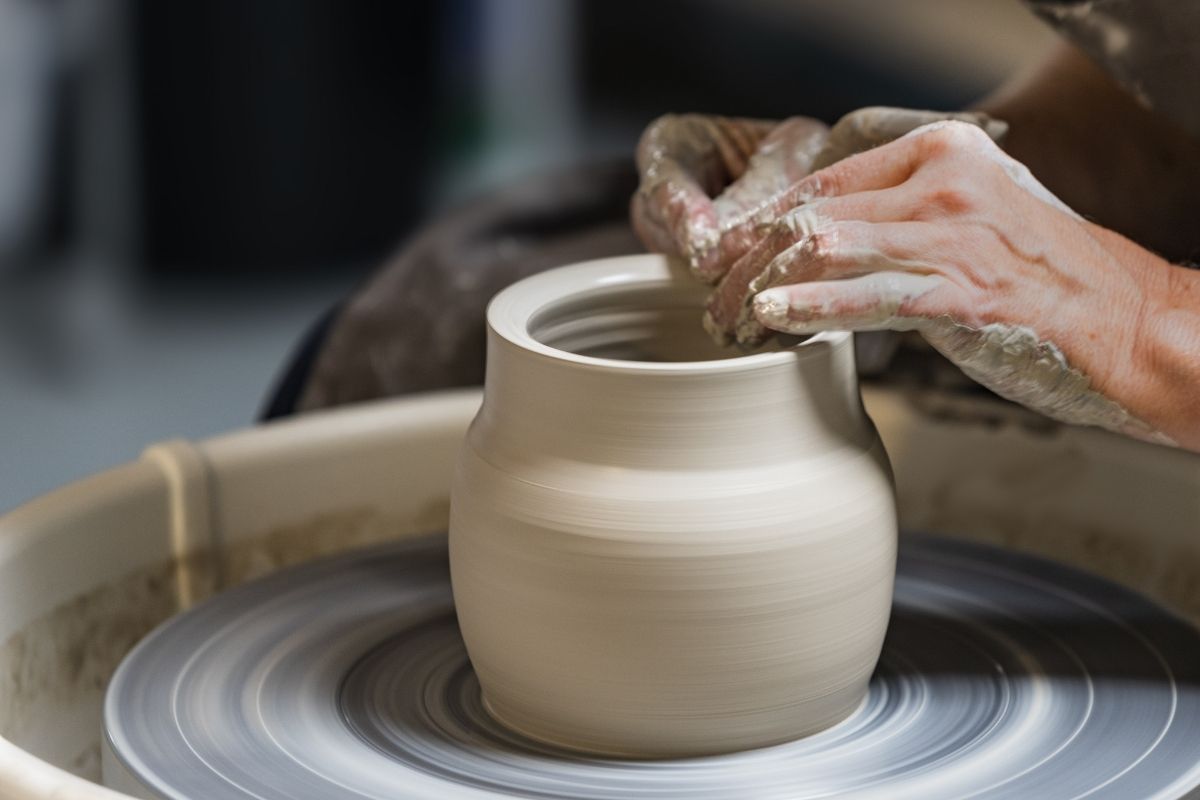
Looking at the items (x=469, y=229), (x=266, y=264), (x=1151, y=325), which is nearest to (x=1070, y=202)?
(x=1151, y=325)

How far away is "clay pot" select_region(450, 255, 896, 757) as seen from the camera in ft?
3.32

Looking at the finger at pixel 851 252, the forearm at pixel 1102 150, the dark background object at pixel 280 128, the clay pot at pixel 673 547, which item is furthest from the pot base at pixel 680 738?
the dark background object at pixel 280 128

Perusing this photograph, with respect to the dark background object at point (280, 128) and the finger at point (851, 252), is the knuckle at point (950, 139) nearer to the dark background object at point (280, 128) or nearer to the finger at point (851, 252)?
the finger at point (851, 252)

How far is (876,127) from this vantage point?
120 cm

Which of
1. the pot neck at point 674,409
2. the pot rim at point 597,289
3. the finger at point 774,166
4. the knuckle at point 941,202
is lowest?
the pot neck at point 674,409

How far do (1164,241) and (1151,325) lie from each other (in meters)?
0.52

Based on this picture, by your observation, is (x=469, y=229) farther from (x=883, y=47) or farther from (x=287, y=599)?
(x=883, y=47)

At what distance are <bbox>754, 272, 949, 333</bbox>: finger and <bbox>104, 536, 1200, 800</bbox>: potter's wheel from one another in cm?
28

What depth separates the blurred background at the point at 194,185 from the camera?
3707mm

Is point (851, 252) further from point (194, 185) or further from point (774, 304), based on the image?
point (194, 185)

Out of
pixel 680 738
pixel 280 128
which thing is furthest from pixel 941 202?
pixel 280 128

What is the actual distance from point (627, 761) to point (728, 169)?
1.74ft

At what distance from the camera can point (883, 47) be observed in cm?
522

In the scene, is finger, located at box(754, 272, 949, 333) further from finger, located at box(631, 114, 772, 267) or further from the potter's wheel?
the potter's wheel
